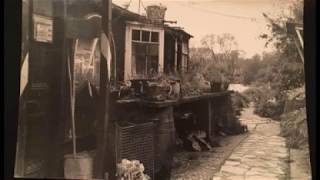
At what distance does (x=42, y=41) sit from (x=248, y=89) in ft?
2.47

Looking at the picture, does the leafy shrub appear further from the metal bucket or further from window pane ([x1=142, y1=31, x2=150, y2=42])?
the metal bucket

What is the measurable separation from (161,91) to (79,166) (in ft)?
1.32

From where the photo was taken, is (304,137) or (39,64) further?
(39,64)

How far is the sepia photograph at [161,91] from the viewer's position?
63.5 inches

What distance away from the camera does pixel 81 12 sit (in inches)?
65.6

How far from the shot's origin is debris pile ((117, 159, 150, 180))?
167 cm

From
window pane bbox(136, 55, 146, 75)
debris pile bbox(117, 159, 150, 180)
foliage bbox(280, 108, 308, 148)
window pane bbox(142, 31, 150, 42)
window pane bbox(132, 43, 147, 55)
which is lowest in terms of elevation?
debris pile bbox(117, 159, 150, 180)

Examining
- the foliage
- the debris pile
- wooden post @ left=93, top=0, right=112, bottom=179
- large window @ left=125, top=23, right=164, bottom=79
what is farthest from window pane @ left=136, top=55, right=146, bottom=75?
the foliage

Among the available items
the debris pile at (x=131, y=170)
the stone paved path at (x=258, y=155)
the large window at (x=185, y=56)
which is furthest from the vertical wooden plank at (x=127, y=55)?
the stone paved path at (x=258, y=155)

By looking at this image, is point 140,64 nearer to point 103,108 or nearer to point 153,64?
point 153,64

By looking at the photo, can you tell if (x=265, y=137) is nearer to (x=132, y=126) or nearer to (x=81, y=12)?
(x=132, y=126)

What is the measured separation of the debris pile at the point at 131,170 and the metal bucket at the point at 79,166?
11 cm

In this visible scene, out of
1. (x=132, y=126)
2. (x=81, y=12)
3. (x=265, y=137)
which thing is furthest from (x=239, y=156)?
(x=81, y=12)

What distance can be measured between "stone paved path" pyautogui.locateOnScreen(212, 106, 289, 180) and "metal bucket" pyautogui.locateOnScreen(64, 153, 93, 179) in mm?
449
